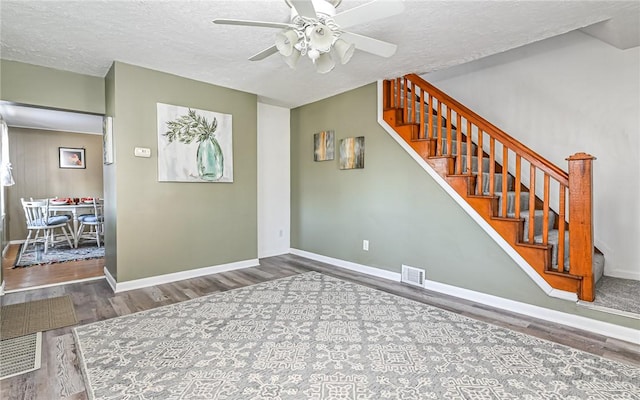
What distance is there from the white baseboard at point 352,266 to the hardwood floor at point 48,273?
2.73 meters

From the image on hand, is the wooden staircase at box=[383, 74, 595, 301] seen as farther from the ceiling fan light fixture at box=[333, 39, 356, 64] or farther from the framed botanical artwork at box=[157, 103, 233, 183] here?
the framed botanical artwork at box=[157, 103, 233, 183]

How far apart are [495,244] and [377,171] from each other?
61.5 inches

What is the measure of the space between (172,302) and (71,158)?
5.73m

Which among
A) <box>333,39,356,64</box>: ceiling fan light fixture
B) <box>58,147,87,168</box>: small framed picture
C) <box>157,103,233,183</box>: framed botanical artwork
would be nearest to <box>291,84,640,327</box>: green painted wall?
<box>157,103,233,183</box>: framed botanical artwork

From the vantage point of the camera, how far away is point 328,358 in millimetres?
1979

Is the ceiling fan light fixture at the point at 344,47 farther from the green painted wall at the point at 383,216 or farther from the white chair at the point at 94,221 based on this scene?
the white chair at the point at 94,221

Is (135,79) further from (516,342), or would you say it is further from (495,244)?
(516,342)

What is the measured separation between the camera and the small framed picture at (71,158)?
6.58 metres

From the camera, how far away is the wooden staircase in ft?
7.87

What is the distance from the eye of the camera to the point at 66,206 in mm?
5523

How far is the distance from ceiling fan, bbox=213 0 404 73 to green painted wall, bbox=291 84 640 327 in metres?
1.80

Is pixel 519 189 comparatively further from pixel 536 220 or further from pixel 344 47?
pixel 344 47

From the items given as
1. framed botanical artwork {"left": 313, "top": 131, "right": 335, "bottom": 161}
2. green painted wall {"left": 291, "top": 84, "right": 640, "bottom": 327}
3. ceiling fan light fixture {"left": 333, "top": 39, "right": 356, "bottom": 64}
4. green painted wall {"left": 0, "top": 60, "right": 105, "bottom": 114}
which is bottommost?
green painted wall {"left": 291, "top": 84, "right": 640, "bottom": 327}

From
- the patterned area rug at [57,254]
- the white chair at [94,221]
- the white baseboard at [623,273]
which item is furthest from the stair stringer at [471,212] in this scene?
the white chair at [94,221]
